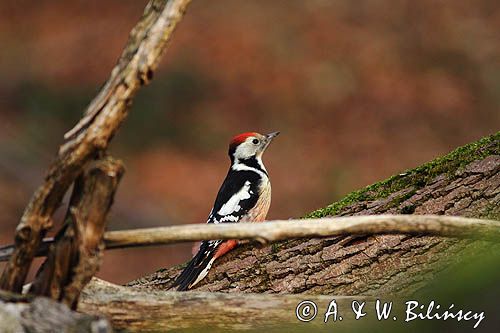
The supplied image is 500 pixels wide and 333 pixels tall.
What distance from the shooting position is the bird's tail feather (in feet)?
9.91

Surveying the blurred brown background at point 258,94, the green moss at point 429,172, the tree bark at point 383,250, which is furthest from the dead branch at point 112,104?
the blurred brown background at point 258,94

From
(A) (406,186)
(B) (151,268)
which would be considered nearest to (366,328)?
(A) (406,186)

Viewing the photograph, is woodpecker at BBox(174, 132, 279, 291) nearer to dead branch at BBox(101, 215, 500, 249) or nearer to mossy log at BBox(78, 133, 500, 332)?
mossy log at BBox(78, 133, 500, 332)

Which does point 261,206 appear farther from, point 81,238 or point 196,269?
point 81,238

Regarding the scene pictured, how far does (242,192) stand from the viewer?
4043 mm

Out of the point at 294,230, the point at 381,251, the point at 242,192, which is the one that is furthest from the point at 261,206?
the point at 294,230

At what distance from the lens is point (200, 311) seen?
2014 mm

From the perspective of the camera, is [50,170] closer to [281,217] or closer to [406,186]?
[406,186]

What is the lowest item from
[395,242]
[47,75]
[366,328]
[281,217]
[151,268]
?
[366,328]

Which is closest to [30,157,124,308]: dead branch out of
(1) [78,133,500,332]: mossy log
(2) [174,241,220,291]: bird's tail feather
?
(1) [78,133,500,332]: mossy log

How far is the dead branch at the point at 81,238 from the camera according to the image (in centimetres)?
167

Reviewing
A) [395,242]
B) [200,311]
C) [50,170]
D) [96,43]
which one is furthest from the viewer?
[96,43]

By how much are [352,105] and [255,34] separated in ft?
5.14

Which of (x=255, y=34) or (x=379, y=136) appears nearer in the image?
(x=379, y=136)
